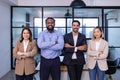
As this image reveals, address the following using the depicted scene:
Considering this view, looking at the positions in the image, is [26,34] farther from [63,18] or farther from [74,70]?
[63,18]

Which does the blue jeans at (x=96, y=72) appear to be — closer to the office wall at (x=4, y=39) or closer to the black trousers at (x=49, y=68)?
the black trousers at (x=49, y=68)

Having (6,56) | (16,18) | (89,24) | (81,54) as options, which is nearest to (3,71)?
(6,56)

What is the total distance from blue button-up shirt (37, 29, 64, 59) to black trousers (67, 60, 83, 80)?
31cm

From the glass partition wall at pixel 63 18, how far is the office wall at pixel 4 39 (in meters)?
0.42

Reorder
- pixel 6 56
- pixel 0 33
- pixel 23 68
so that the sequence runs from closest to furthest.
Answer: pixel 23 68 < pixel 0 33 < pixel 6 56

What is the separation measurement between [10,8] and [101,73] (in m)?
5.57

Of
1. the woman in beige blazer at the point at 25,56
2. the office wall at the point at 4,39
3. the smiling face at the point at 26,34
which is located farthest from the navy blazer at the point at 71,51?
the office wall at the point at 4,39

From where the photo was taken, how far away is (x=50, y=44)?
356cm

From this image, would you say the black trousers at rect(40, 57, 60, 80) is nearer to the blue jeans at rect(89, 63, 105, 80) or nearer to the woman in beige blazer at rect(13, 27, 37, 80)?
the woman in beige blazer at rect(13, 27, 37, 80)

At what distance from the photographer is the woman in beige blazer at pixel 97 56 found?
3.66 meters

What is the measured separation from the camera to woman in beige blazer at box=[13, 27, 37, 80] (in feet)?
11.6

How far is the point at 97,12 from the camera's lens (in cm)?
855

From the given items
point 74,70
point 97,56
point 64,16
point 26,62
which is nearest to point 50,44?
point 26,62

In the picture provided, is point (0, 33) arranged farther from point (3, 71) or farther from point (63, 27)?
point (63, 27)
